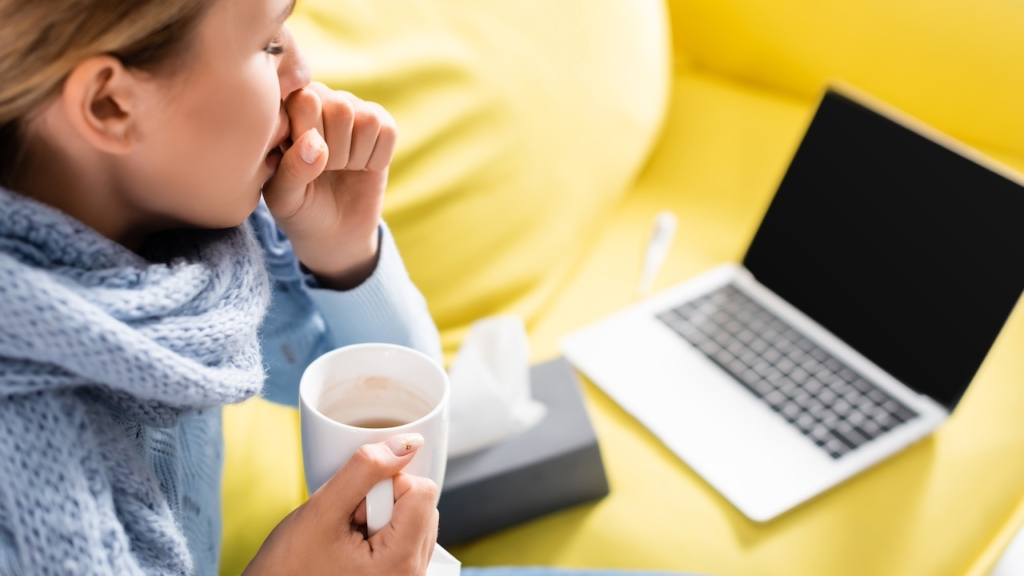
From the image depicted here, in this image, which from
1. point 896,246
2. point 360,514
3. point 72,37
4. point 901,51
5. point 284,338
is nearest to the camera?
point 72,37

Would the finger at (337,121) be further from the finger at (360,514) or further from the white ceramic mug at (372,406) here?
the finger at (360,514)

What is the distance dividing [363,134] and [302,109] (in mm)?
57

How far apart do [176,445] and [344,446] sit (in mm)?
157

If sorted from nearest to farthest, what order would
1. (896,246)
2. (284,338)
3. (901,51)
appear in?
→ (284,338) < (896,246) < (901,51)

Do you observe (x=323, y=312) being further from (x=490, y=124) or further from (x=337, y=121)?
(x=490, y=124)

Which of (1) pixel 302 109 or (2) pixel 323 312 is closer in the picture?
(1) pixel 302 109

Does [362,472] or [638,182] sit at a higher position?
[362,472]

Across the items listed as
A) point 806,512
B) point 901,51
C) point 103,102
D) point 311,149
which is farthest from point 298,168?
point 901,51

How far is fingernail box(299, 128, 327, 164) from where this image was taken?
1.84 feet

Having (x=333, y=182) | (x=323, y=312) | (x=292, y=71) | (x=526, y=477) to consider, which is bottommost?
(x=526, y=477)

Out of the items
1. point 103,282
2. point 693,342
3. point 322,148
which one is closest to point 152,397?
point 103,282

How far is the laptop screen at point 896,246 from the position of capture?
87 centimetres

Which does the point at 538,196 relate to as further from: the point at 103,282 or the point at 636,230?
the point at 103,282

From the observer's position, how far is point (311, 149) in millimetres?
562
